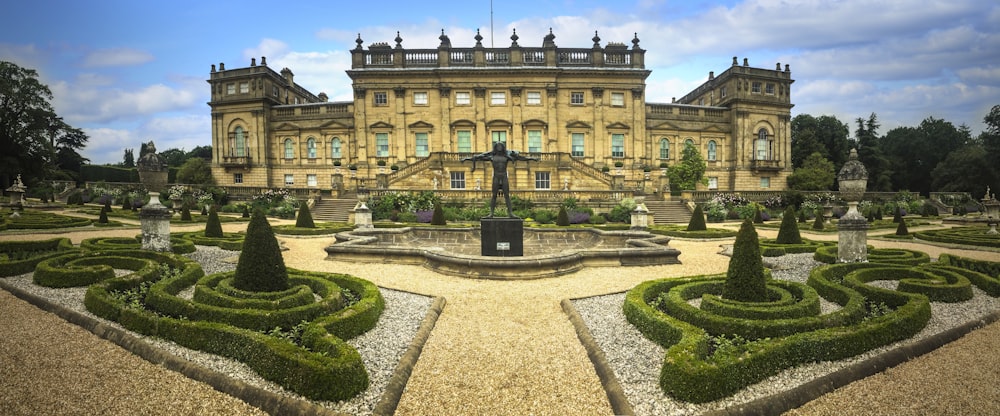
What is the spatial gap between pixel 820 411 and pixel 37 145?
54.5m

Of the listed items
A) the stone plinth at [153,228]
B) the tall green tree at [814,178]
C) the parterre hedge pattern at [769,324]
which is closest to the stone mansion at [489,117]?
the tall green tree at [814,178]

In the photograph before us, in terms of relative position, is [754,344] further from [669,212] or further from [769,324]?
[669,212]

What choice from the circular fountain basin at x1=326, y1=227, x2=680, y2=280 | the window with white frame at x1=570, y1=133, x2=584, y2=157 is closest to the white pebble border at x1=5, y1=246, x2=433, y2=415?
the circular fountain basin at x1=326, y1=227, x2=680, y2=280

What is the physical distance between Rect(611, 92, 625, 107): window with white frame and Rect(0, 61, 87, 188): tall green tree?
46.4m

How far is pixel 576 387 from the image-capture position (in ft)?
15.4

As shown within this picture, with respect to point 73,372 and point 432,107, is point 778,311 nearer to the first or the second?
point 73,372

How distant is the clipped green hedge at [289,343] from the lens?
4.22 metres

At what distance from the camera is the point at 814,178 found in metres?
40.2

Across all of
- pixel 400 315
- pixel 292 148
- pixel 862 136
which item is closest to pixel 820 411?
pixel 400 315

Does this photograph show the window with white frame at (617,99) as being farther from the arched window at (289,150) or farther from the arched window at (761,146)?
the arched window at (289,150)

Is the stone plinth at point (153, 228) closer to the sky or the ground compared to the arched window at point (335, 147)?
closer to the ground

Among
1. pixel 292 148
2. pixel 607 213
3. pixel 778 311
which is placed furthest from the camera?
pixel 292 148

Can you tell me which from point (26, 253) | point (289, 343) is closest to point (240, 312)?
point (289, 343)

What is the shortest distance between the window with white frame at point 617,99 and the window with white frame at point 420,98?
15.7 meters
